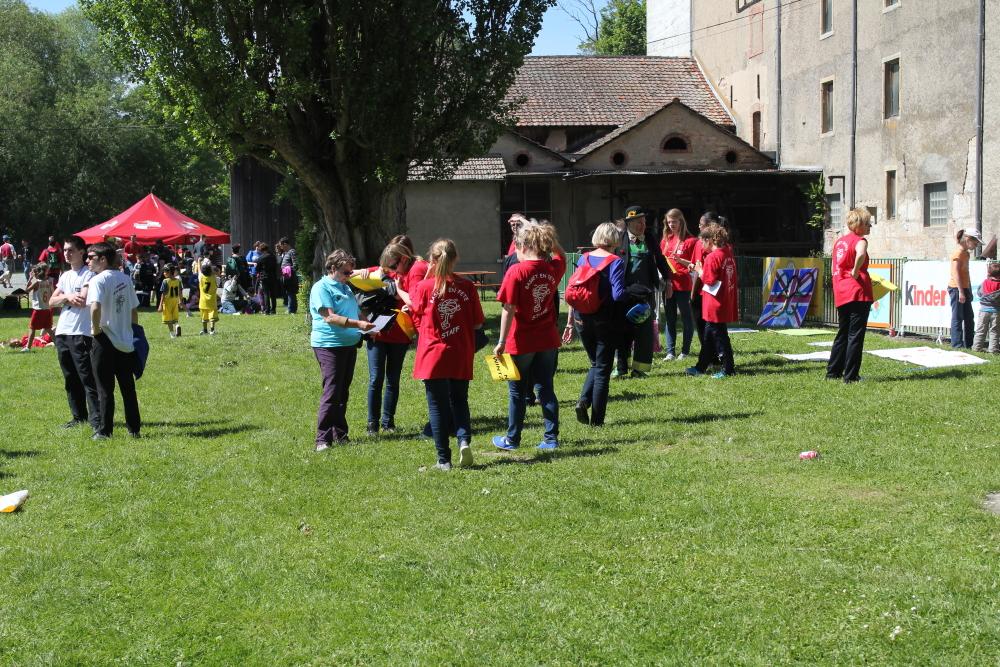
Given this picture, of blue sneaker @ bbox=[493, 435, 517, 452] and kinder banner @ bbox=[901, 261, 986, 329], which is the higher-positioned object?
kinder banner @ bbox=[901, 261, 986, 329]

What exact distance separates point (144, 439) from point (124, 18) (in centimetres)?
1047

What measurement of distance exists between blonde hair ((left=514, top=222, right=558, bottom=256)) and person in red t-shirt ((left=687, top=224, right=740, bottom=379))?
3.91m

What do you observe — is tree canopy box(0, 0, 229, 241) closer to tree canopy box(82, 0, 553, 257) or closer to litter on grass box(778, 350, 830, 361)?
tree canopy box(82, 0, 553, 257)

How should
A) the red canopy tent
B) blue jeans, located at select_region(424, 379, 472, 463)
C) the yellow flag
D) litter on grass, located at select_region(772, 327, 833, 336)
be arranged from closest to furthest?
blue jeans, located at select_region(424, 379, 472, 463)
the yellow flag
litter on grass, located at select_region(772, 327, 833, 336)
the red canopy tent

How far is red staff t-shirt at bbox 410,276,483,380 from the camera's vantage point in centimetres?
814

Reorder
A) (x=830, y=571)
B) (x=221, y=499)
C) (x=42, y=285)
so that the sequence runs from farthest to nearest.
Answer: (x=42, y=285) < (x=221, y=499) < (x=830, y=571)

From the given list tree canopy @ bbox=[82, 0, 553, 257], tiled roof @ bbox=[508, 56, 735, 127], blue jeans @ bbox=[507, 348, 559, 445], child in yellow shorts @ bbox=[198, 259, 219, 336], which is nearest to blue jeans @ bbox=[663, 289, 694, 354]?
blue jeans @ bbox=[507, 348, 559, 445]

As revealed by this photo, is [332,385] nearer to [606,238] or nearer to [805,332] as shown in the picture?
[606,238]

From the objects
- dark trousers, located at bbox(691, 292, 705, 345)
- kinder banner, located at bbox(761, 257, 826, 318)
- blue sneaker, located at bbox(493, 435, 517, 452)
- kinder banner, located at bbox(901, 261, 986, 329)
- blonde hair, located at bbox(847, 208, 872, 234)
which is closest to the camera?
blue sneaker, located at bbox(493, 435, 517, 452)

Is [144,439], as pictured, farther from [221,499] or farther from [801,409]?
[801,409]

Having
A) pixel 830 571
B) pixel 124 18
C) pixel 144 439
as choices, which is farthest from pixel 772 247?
pixel 830 571

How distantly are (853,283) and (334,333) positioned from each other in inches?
214

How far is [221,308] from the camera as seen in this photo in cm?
2906

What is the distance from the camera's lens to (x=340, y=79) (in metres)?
18.7
